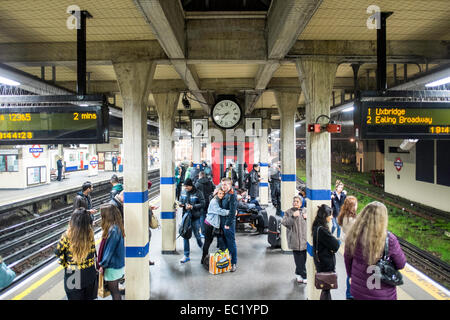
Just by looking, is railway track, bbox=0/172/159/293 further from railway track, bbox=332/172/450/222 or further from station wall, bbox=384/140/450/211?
station wall, bbox=384/140/450/211

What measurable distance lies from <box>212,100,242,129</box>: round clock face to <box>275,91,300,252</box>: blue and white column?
1167 millimetres

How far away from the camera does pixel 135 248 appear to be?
14.3 ft

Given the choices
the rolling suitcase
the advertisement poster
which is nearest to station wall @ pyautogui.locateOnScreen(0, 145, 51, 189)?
the advertisement poster

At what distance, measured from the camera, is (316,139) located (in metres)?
4.36

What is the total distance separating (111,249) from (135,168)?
1280 mm

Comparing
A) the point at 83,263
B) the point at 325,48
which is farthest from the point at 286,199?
the point at 83,263

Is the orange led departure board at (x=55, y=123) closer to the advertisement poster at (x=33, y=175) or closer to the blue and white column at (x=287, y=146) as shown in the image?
the blue and white column at (x=287, y=146)

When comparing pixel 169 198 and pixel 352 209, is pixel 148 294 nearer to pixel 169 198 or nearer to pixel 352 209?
pixel 169 198

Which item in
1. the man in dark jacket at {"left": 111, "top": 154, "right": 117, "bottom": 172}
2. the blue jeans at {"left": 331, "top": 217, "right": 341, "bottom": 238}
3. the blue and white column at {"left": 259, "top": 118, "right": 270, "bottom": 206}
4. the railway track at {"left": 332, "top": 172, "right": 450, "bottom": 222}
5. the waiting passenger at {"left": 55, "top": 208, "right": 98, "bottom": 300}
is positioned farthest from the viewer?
the man in dark jacket at {"left": 111, "top": 154, "right": 117, "bottom": 172}

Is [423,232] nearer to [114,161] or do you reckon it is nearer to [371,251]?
[371,251]

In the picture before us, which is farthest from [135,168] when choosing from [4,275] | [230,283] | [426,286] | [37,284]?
[426,286]

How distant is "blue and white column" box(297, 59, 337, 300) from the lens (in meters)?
4.26
